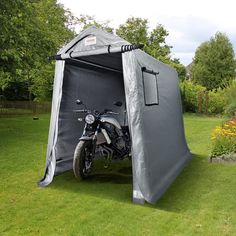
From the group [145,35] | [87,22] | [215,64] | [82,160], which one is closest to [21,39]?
[82,160]

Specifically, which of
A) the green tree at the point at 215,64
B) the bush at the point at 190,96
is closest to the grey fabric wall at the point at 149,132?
the bush at the point at 190,96

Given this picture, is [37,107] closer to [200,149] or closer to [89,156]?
[200,149]

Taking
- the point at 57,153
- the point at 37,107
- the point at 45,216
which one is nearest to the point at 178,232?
the point at 45,216

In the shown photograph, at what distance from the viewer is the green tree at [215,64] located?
82.7 ft

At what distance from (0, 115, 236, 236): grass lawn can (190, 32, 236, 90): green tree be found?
72.2 ft

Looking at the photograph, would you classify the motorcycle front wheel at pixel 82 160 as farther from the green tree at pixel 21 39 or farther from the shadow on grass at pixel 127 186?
the green tree at pixel 21 39

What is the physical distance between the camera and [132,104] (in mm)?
3230

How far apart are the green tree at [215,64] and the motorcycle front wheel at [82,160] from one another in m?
22.8

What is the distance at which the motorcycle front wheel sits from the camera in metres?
3.68

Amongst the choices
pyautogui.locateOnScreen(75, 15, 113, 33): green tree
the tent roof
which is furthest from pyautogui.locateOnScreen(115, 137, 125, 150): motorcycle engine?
pyautogui.locateOnScreen(75, 15, 113, 33): green tree

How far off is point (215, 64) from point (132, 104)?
2419cm

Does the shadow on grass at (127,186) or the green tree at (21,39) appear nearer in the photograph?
the shadow on grass at (127,186)

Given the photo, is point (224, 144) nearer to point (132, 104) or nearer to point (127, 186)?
point (127, 186)

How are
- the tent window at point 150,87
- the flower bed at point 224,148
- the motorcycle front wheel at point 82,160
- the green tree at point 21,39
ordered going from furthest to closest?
the green tree at point 21,39
the flower bed at point 224,148
the motorcycle front wheel at point 82,160
the tent window at point 150,87
